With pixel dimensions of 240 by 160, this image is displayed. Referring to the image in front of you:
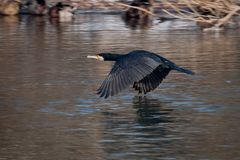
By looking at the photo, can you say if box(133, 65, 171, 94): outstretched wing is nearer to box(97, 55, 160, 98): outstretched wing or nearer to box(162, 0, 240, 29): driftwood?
box(97, 55, 160, 98): outstretched wing

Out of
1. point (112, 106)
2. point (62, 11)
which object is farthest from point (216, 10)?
point (112, 106)

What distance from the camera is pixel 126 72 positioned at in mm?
10820

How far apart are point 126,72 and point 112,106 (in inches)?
24.4

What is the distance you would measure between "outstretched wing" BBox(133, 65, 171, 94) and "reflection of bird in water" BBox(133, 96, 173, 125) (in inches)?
5.0

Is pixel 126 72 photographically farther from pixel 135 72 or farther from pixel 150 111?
pixel 150 111

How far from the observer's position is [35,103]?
11.5 m

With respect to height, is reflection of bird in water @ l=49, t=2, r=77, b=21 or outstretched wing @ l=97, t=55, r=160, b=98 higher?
outstretched wing @ l=97, t=55, r=160, b=98

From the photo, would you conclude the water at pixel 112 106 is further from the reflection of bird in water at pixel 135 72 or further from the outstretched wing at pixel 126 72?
the outstretched wing at pixel 126 72

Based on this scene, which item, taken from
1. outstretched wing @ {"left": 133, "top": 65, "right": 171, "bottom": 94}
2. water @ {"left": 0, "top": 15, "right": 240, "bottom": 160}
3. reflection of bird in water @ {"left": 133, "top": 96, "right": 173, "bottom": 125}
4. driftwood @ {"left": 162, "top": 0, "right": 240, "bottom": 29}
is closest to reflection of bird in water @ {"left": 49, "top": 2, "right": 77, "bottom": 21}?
driftwood @ {"left": 162, "top": 0, "right": 240, "bottom": 29}

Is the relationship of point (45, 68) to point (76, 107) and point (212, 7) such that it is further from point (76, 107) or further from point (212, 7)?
point (212, 7)

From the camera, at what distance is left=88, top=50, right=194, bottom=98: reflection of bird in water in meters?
10.5

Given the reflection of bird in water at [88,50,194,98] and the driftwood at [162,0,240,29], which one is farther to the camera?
the driftwood at [162,0,240,29]

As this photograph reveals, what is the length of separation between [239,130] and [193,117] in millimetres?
928

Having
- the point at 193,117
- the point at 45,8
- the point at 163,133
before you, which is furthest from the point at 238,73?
the point at 45,8
